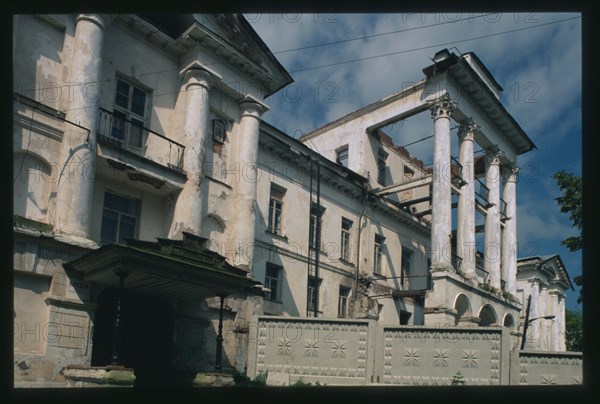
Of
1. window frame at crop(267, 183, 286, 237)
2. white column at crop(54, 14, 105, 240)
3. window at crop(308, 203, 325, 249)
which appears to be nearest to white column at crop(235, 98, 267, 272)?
window frame at crop(267, 183, 286, 237)

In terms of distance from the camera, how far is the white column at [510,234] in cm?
3503

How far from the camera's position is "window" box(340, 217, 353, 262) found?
2880cm

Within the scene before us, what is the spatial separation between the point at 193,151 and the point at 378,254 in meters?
14.6

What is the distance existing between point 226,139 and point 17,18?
8432 mm

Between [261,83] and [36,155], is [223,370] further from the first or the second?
[261,83]

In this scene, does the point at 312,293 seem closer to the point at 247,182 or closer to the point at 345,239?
the point at 345,239

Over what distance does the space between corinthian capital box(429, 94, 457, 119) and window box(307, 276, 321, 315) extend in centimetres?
1030

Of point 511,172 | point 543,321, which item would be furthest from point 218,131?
point 543,321

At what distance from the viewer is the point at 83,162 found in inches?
628

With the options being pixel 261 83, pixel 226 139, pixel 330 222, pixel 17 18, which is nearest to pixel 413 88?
pixel 330 222

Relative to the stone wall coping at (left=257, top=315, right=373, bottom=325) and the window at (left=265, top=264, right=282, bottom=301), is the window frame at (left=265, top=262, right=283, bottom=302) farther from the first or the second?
the stone wall coping at (left=257, top=315, right=373, bottom=325)

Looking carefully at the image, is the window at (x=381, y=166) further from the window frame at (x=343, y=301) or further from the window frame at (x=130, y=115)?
the window frame at (x=130, y=115)

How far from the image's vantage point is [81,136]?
630 inches

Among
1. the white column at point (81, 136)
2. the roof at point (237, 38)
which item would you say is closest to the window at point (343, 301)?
the roof at point (237, 38)
